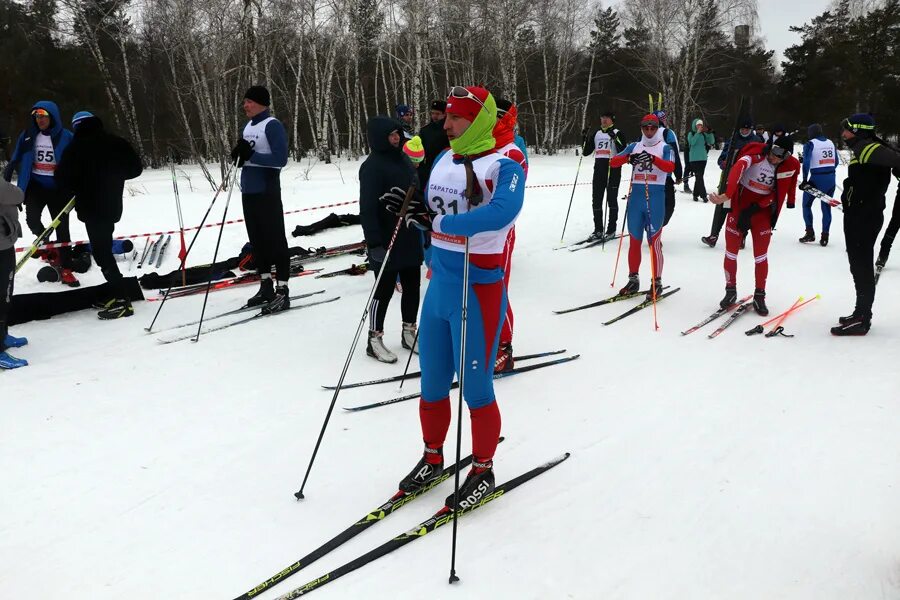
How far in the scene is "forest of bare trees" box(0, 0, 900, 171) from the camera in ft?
68.5

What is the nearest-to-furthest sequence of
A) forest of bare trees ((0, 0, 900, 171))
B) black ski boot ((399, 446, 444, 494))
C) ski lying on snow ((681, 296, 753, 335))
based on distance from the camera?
1. black ski boot ((399, 446, 444, 494))
2. ski lying on snow ((681, 296, 753, 335))
3. forest of bare trees ((0, 0, 900, 171))

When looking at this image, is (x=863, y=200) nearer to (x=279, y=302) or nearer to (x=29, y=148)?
(x=279, y=302)

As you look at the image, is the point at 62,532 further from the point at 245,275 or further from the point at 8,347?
the point at 245,275

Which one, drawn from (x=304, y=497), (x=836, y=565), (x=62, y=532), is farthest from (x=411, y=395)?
(x=836, y=565)

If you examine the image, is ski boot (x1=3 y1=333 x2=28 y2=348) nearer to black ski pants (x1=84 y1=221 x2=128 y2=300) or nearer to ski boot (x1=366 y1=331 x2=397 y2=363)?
black ski pants (x1=84 y1=221 x2=128 y2=300)

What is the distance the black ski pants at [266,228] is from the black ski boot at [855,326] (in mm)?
5191

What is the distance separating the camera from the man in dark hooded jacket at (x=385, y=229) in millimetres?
4664

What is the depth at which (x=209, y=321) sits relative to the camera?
5.86 metres

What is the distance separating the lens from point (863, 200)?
5.23 metres

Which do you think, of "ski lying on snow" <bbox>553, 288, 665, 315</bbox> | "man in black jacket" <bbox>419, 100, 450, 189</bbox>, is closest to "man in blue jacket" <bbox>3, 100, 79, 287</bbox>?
"man in black jacket" <bbox>419, 100, 450, 189</bbox>

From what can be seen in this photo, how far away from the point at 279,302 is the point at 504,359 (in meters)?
2.64

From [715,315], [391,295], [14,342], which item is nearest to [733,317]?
[715,315]

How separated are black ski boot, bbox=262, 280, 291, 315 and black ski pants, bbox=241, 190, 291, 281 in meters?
0.12

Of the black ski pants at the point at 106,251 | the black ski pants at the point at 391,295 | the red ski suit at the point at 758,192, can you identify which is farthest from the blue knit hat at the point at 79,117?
the red ski suit at the point at 758,192
